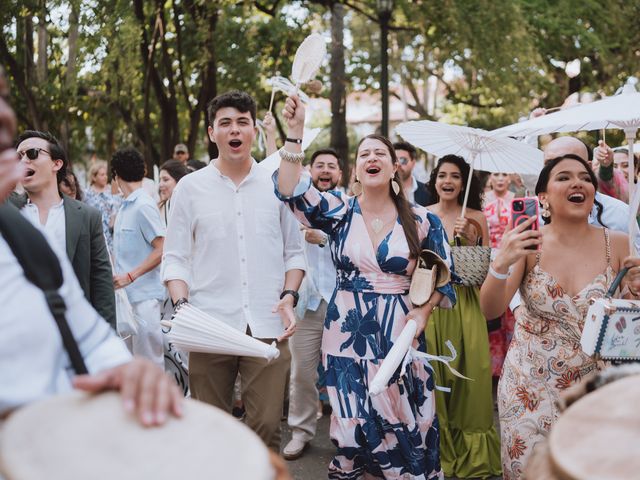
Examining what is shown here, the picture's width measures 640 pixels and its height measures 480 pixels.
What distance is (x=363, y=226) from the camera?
4.79 metres

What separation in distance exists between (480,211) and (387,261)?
84.7 inches

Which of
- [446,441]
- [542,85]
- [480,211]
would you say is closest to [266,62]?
[542,85]

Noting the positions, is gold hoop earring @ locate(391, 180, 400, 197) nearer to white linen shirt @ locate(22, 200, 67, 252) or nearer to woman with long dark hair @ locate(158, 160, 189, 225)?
white linen shirt @ locate(22, 200, 67, 252)

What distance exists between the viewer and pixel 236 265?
4516 mm

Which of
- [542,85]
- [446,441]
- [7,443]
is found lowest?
[446,441]

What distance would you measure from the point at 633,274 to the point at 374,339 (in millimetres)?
1483

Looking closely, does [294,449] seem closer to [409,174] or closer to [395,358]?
[395,358]

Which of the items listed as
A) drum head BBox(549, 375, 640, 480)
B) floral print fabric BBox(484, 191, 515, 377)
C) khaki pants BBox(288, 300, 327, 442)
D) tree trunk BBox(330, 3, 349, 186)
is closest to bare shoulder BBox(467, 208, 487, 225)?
floral print fabric BBox(484, 191, 515, 377)

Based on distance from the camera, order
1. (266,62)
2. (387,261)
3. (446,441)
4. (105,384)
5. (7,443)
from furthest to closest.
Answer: (266,62) → (446,441) → (387,261) → (105,384) → (7,443)

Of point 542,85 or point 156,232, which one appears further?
point 542,85

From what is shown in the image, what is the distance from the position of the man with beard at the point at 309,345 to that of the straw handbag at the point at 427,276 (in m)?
1.85

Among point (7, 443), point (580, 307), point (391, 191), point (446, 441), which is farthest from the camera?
point (446, 441)

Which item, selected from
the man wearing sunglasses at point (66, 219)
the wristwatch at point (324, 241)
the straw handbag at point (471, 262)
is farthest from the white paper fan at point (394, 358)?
the wristwatch at point (324, 241)

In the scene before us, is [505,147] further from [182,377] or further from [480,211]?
[182,377]
